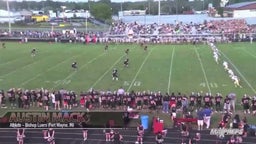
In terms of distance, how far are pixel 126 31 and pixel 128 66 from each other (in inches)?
1167

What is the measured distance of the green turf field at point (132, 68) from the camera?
3112 centimetres

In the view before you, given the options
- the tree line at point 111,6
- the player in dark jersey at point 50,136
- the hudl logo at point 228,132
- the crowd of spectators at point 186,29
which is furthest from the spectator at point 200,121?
the tree line at point 111,6

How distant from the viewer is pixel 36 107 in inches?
1011

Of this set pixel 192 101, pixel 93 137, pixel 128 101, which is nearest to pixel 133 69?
pixel 128 101

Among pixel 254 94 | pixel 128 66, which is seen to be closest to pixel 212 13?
pixel 128 66

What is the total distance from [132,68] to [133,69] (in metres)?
0.45

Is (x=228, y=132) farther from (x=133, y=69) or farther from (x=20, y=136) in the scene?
(x=133, y=69)

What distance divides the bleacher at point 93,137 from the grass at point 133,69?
866 cm

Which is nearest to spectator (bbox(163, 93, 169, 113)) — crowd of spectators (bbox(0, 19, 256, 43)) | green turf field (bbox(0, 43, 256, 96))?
green turf field (bbox(0, 43, 256, 96))

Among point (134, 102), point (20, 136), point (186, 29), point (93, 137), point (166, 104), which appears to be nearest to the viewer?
point (20, 136)

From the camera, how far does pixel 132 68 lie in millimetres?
37938

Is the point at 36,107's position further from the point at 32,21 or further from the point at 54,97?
the point at 32,21

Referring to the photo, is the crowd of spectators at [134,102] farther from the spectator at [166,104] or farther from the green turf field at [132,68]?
the green turf field at [132,68]

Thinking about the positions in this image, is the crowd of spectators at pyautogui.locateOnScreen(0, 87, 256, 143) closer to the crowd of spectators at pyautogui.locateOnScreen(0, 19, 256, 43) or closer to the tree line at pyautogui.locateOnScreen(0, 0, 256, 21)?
the crowd of spectators at pyautogui.locateOnScreen(0, 19, 256, 43)
